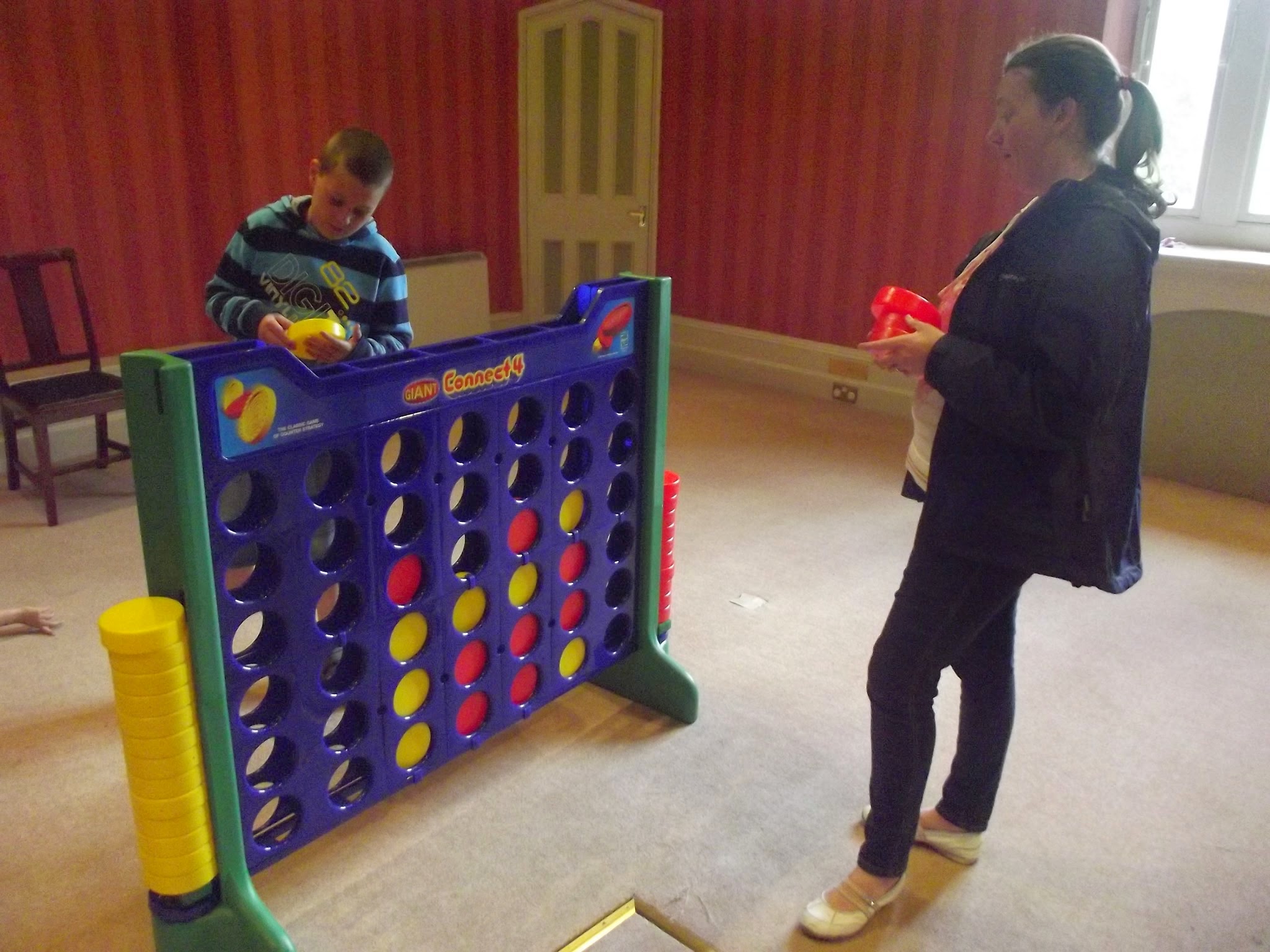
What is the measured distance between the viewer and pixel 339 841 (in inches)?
77.1

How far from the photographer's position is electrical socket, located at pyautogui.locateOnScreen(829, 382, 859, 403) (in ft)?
15.7

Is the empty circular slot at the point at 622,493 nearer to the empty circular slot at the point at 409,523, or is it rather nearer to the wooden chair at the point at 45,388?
the empty circular slot at the point at 409,523

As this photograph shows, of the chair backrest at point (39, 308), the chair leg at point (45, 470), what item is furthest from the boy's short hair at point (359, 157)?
the chair backrest at point (39, 308)

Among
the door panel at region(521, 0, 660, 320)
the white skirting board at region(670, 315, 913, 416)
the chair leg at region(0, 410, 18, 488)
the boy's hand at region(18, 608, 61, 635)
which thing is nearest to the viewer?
the boy's hand at region(18, 608, 61, 635)

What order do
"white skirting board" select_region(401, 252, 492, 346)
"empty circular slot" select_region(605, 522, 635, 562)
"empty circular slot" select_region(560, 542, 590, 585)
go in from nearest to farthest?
"empty circular slot" select_region(560, 542, 590, 585) < "empty circular slot" select_region(605, 522, 635, 562) < "white skirting board" select_region(401, 252, 492, 346)

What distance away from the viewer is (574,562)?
7.07 ft

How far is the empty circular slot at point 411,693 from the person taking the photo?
1860 mm

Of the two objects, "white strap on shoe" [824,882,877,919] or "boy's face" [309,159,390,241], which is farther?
"boy's face" [309,159,390,241]

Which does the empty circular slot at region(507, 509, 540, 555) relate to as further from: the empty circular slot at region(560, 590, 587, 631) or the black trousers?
the black trousers

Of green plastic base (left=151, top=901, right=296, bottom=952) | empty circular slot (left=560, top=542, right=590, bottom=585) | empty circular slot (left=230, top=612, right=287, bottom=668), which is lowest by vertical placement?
green plastic base (left=151, top=901, right=296, bottom=952)

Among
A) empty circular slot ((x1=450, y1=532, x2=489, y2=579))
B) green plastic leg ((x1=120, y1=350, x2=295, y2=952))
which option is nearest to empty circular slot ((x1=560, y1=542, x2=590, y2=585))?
empty circular slot ((x1=450, y1=532, x2=489, y2=579))

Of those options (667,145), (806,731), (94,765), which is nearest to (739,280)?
(667,145)

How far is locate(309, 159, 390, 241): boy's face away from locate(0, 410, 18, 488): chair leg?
1971mm

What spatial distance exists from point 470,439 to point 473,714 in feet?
1.76
